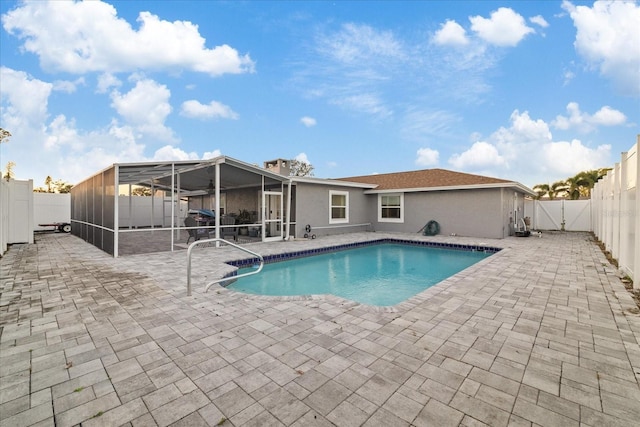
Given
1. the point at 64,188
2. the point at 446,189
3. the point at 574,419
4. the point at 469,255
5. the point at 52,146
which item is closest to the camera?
the point at 574,419

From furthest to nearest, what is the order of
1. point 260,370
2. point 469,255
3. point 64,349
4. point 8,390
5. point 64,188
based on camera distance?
point 64,188 < point 469,255 < point 64,349 < point 260,370 < point 8,390

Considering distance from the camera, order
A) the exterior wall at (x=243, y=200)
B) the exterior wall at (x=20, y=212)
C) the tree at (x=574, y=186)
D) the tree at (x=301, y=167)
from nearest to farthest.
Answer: the exterior wall at (x=20, y=212), the exterior wall at (x=243, y=200), the tree at (x=574, y=186), the tree at (x=301, y=167)

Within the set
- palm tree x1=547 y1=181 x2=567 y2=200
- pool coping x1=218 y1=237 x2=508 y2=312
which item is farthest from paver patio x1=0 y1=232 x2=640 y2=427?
palm tree x1=547 y1=181 x2=567 y2=200

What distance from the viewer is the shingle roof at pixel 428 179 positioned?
1336cm

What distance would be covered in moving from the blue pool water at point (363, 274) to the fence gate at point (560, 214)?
9607mm

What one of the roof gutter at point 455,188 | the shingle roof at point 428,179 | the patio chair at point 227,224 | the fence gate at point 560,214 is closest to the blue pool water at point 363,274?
the roof gutter at point 455,188

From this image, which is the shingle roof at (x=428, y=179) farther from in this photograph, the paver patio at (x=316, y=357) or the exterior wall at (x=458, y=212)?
the paver patio at (x=316, y=357)

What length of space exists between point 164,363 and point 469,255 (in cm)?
1009

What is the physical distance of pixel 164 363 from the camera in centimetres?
264

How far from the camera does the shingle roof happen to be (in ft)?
43.8

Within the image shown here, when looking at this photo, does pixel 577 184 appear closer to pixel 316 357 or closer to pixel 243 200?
pixel 243 200

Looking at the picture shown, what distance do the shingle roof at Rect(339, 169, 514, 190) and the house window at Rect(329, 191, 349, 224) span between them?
236 cm

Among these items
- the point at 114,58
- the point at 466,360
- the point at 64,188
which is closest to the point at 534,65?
the point at 466,360

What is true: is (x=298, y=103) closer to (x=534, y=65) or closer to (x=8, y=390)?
(x=534, y=65)
